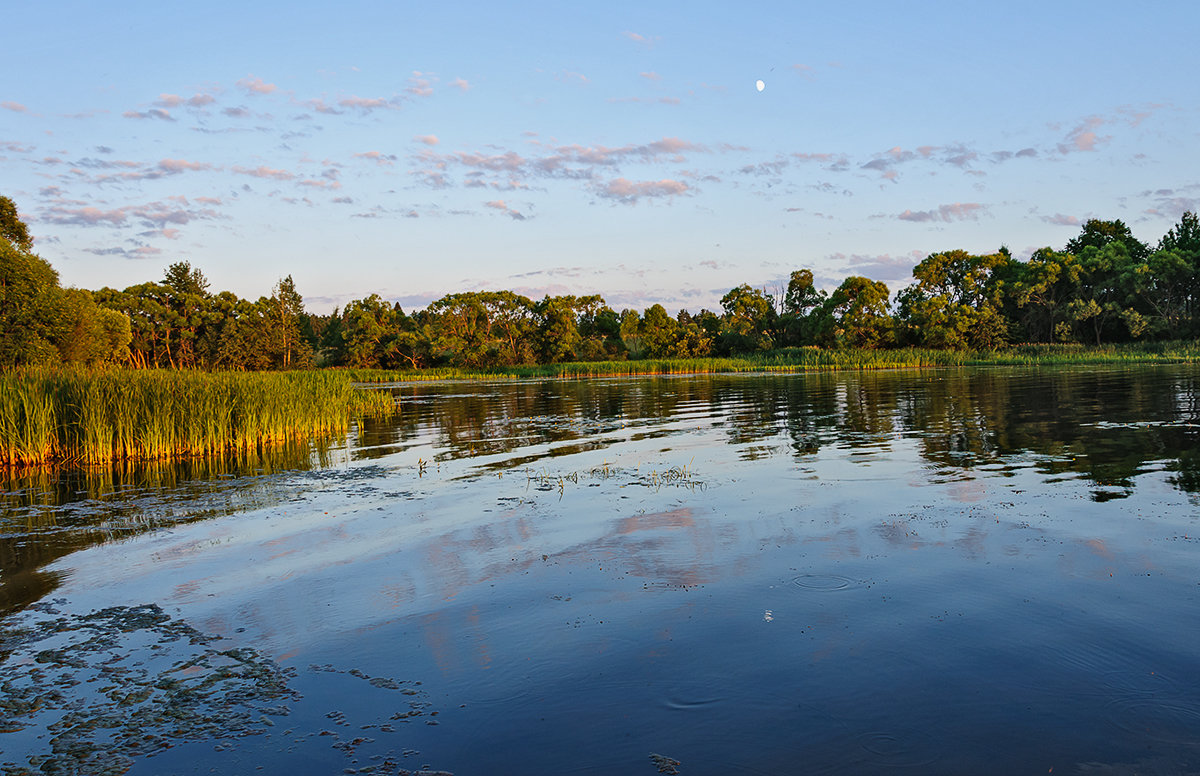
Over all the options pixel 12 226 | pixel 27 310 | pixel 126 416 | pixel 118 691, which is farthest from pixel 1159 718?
pixel 12 226

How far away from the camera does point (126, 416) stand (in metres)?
15.8

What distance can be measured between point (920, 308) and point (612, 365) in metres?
32.3

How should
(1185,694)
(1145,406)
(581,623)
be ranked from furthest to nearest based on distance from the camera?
(1145,406)
(581,623)
(1185,694)

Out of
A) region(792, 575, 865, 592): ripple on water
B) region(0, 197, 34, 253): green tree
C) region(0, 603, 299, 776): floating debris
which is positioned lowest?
region(792, 575, 865, 592): ripple on water

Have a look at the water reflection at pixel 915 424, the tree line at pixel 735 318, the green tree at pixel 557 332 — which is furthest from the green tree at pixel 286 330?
the water reflection at pixel 915 424

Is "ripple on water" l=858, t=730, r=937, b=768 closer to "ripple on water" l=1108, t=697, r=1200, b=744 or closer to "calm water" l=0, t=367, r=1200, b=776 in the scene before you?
"calm water" l=0, t=367, r=1200, b=776

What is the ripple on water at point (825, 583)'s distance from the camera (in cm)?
641

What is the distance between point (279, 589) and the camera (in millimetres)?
7078

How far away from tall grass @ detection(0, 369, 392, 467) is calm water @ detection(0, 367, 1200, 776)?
128 inches

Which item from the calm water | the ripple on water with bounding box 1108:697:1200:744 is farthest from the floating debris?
the ripple on water with bounding box 1108:697:1200:744

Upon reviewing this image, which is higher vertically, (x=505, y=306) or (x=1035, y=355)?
(x=505, y=306)

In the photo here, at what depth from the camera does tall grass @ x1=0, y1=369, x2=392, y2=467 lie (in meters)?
15.0

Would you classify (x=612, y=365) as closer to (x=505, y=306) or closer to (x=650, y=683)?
(x=505, y=306)

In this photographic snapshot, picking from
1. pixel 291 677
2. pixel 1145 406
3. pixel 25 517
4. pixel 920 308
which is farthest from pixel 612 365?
pixel 291 677
